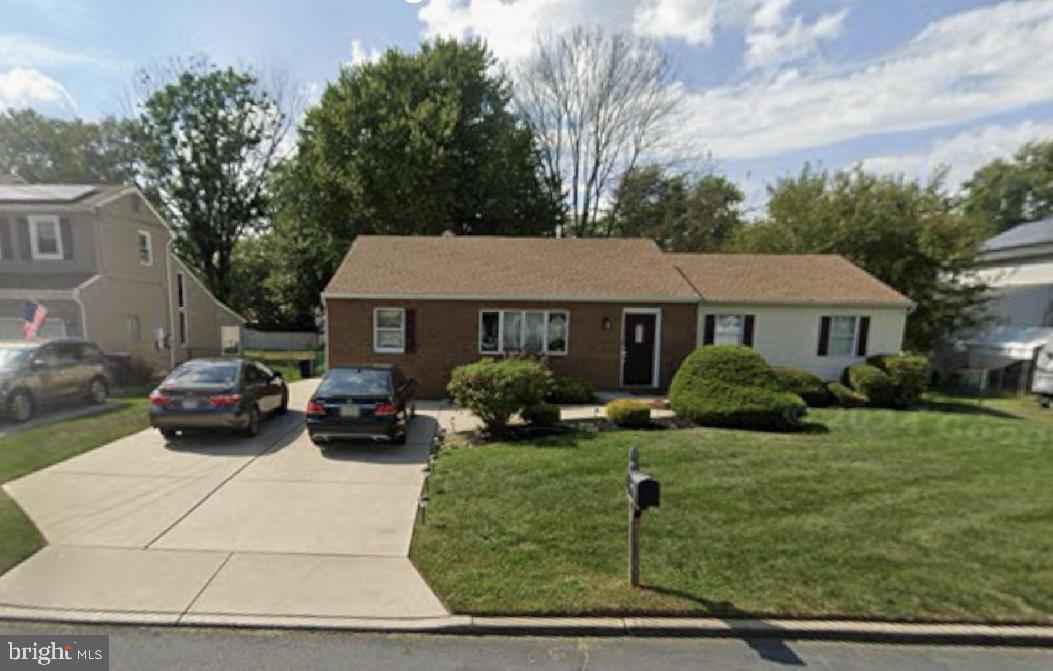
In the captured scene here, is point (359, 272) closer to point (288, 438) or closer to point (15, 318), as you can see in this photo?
point (288, 438)

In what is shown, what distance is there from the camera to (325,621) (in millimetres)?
3918

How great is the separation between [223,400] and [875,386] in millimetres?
15591

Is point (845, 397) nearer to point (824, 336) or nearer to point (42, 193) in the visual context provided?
point (824, 336)

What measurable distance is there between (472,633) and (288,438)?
22.8 ft

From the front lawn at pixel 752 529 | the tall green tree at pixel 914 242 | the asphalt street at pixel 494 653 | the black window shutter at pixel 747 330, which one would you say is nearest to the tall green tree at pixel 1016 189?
the tall green tree at pixel 914 242

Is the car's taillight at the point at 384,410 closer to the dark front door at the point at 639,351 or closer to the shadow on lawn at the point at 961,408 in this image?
the dark front door at the point at 639,351

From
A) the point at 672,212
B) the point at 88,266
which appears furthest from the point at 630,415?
the point at 672,212

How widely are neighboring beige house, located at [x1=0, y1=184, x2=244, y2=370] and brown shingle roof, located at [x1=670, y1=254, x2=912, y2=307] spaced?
20.8 m

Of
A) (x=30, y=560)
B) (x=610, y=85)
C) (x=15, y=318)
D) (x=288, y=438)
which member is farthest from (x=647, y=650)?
(x=610, y=85)

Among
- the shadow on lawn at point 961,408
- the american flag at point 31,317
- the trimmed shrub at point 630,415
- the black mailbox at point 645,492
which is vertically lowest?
the shadow on lawn at point 961,408

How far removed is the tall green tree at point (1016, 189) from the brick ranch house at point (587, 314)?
3664 cm

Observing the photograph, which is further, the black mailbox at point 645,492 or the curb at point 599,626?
the black mailbox at point 645,492

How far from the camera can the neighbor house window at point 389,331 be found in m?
13.8

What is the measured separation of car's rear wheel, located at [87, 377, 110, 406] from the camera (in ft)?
40.2
